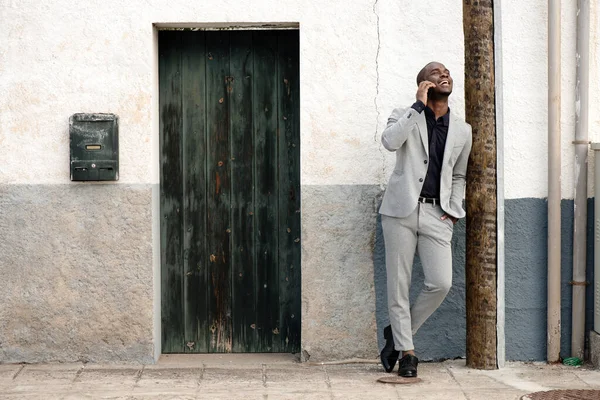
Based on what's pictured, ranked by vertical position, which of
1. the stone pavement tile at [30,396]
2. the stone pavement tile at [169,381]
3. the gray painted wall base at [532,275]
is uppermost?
the gray painted wall base at [532,275]

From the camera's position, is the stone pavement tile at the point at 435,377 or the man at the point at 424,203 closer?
the stone pavement tile at the point at 435,377

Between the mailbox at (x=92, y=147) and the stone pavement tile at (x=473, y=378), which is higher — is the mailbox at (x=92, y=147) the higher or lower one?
Result: the higher one

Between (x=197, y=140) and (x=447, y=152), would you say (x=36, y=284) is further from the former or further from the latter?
(x=447, y=152)

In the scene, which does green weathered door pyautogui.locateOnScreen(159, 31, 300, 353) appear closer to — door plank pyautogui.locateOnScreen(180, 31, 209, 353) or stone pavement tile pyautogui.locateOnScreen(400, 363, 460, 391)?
door plank pyautogui.locateOnScreen(180, 31, 209, 353)

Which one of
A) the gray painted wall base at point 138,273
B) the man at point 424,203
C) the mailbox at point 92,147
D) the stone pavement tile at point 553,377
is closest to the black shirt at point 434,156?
the man at point 424,203

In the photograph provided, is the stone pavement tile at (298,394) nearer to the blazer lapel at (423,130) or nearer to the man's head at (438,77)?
the blazer lapel at (423,130)

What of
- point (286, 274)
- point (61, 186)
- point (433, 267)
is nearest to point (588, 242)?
point (433, 267)

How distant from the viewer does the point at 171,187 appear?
7.19 m

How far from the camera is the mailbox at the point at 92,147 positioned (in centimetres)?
679

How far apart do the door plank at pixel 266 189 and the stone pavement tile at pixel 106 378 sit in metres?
1.03

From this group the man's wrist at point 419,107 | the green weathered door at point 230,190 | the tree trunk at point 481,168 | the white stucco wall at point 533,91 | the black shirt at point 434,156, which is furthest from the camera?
the green weathered door at point 230,190

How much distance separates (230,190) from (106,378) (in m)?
1.59

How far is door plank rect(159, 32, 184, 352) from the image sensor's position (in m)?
7.15

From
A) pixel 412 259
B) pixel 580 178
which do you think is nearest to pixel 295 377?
pixel 412 259
